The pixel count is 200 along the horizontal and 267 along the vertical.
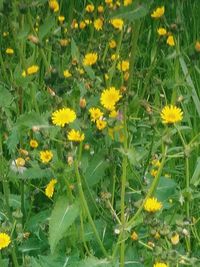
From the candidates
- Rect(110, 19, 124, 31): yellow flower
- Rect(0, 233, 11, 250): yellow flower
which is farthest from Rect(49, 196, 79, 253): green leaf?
Rect(110, 19, 124, 31): yellow flower

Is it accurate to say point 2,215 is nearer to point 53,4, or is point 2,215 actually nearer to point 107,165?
point 107,165

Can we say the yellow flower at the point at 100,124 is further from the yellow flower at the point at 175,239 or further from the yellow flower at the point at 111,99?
the yellow flower at the point at 175,239

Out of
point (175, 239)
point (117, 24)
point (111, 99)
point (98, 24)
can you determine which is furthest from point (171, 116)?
point (98, 24)

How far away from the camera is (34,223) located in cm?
220

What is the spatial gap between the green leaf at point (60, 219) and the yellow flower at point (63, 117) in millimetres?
258

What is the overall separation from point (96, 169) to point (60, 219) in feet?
0.71

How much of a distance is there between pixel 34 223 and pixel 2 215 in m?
0.11

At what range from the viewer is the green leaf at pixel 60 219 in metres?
1.86

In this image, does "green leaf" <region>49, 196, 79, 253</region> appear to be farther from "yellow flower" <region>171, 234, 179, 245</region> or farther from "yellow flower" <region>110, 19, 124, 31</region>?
"yellow flower" <region>110, 19, 124, 31</region>

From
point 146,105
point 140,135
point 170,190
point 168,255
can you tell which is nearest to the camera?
point 168,255

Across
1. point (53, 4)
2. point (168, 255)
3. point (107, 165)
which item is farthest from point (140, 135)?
point (168, 255)

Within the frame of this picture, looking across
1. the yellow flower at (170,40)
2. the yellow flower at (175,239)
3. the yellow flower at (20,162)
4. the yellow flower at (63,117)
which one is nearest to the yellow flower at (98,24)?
the yellow flower at (170,40)

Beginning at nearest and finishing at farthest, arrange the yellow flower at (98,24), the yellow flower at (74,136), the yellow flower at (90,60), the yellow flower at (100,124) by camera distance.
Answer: the yellow flower at (74,136) → the yellow flower at (100,124) → the yellow flower at (90,60) → the yellow flower at (98,24)

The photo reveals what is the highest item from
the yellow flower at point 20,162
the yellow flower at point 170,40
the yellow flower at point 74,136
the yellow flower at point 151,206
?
the yellow flower at point 170,40
